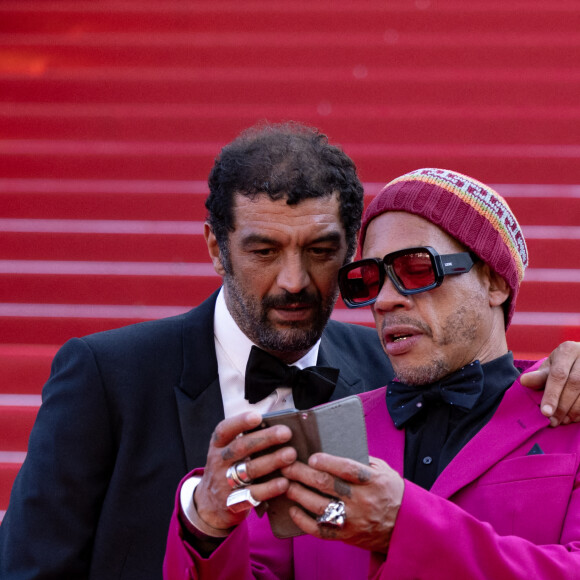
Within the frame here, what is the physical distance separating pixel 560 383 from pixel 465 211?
1.40ft

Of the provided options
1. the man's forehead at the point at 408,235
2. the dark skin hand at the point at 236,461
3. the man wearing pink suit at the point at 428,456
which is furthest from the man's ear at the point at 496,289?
the dark skin hand at the point at 236,461

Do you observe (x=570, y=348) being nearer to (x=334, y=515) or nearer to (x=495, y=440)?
(x=495, y=440)

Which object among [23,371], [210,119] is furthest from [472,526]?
[210,119]

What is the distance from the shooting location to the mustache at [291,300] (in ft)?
7.00

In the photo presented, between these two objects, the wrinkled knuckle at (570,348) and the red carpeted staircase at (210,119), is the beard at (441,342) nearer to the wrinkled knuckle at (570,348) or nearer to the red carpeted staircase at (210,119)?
the wrinkled knuckle at (570,348)

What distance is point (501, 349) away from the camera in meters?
1.87

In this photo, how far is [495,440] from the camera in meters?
1.61

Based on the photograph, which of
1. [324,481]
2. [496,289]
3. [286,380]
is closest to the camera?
[324,481]

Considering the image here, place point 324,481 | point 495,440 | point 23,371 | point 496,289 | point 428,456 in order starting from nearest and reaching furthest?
point 324,481 → point 495,440 → point 428,456 → point 496,289 → point 23,371

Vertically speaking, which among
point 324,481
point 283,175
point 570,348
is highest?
point 283,175

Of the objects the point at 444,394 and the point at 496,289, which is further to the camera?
the point at 496,289

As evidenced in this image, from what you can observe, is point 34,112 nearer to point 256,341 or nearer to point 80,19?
point 80,19

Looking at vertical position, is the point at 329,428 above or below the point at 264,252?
below

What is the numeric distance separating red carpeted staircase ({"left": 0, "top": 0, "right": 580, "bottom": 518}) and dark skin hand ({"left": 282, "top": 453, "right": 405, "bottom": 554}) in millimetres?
1995
